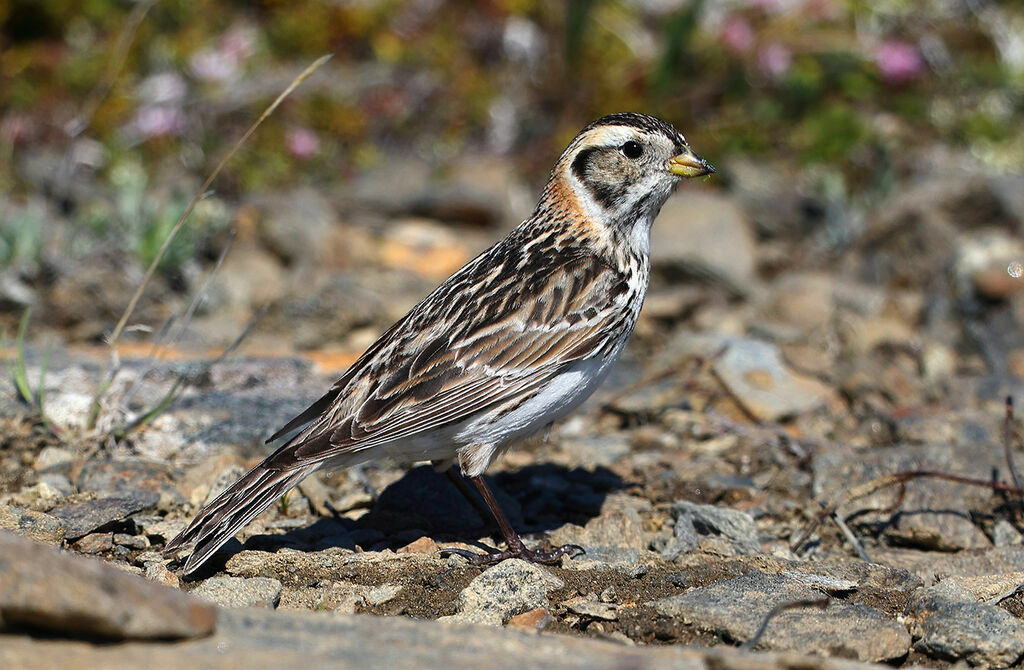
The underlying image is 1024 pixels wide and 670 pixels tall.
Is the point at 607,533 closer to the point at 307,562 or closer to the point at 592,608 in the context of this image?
the point at 592,608

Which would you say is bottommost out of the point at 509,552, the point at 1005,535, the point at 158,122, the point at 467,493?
the point at 1005,535

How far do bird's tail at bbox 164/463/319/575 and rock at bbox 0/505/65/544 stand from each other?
527mm

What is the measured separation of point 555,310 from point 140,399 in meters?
2.47

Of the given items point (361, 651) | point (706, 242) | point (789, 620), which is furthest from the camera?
point (706, 242)

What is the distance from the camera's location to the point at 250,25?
38.8ft

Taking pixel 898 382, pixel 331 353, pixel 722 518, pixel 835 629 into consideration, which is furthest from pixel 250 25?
pixel 835 629

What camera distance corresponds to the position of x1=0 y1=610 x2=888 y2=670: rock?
9.51 ft

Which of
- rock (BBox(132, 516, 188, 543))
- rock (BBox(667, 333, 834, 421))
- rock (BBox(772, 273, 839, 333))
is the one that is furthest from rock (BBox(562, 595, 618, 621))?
rock (BBox(772, 273, 839, 333))

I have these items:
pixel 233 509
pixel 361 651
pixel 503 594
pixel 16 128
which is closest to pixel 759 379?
pixel 503 594

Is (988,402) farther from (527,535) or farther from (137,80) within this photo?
(137,80)

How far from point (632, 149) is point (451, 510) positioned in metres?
1.88

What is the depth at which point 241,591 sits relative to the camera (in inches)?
159

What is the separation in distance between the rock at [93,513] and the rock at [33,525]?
0.04 metres

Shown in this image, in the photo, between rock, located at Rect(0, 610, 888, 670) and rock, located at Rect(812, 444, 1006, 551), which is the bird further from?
rock, located at Rect(812, 444, 1006, 551)
